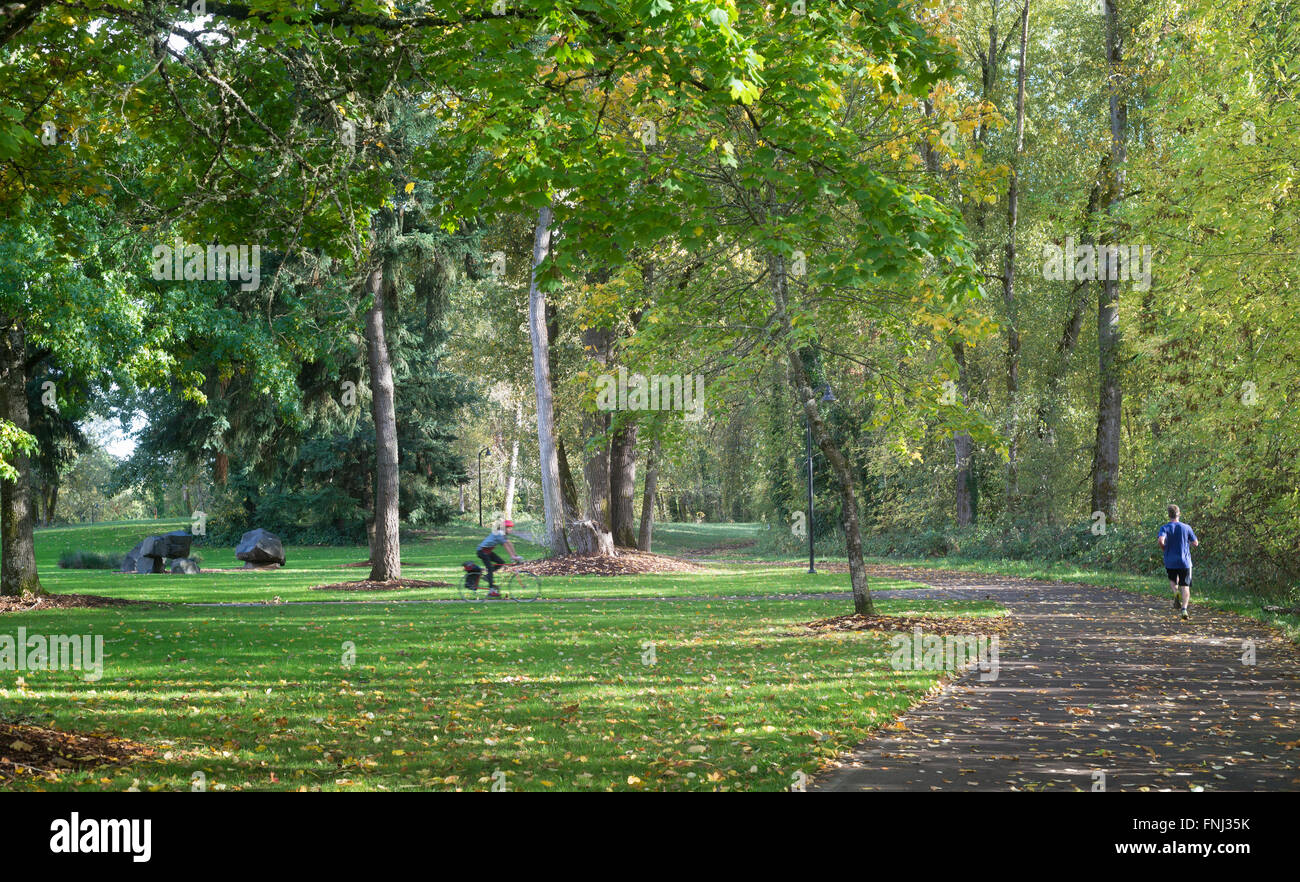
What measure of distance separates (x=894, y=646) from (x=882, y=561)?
23.7 m

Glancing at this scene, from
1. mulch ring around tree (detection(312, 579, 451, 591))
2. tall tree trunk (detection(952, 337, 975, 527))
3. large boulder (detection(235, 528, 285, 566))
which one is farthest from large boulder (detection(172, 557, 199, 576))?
tall tree trunk (detection(952, 337, 975, 527))

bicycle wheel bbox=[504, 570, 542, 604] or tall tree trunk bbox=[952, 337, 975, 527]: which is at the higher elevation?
tall tree trunk bbox=[952, 337, 975, 527]

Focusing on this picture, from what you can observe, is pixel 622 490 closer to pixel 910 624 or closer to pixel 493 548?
pixel 493 548

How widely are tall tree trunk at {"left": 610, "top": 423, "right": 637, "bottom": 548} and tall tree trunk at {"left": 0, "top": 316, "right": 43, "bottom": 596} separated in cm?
1643

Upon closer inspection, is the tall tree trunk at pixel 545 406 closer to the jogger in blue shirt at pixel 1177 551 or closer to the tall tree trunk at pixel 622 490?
the tall tree trunk at pixel 622 490

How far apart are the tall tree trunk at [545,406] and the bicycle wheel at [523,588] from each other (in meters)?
5.01

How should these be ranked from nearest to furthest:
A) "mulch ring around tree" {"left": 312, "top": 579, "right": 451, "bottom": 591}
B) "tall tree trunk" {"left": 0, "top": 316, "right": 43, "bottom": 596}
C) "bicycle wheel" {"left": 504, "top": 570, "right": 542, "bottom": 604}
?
"tall tree trunk" {"left": 0, "top": 316, "right": 43, "bottom": 596} < "bicycle wheel" {"left": 504, "top": 570, "right": 542, "bottom": 604} < "mulch ring around tree" {"left": 312, "top": 579, "right": 451, "bottom": 591}

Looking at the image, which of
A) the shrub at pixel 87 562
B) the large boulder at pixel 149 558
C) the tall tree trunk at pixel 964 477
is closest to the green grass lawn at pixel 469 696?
the large boulder at pixel 149 558

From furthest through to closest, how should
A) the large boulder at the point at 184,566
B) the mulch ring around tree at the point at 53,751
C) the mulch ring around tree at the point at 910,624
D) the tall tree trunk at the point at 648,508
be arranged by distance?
the tall tree trunk at the point at 648,508 → the large boulder at the point at 184,566 → the mulch ring around tree at the point at 910,624 → the mulch ring around tree at the point at 53,751

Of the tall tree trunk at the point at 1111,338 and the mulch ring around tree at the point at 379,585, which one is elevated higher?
the tall tree trunk at the point at 1111,338

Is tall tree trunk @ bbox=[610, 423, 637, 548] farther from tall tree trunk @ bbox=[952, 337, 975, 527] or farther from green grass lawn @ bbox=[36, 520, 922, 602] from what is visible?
tall tree trunk @ bbox=[952, 337, 975, 527]

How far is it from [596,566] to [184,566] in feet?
43.0

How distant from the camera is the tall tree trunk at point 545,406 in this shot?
90.2 feet

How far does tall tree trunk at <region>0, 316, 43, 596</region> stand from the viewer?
56.4 ft
